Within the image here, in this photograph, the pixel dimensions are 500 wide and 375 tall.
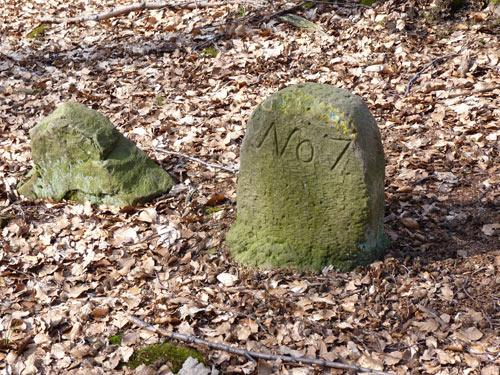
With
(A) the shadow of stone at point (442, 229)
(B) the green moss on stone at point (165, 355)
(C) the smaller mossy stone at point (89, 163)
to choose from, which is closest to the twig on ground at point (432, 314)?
(A) the shadow of stone at point (442, 229)

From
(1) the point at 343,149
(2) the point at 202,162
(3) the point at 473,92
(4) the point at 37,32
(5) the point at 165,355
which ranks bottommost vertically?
(5) the point at 165,355

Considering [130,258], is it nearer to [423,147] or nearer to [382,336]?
[382,336]

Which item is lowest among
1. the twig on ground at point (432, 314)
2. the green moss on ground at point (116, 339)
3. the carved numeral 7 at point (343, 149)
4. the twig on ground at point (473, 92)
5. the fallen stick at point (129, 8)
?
the twig on ground at point (432, 314)

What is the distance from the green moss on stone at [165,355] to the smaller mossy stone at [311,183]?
0.95m

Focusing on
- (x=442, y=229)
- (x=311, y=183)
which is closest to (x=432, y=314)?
(x=442, y=229)

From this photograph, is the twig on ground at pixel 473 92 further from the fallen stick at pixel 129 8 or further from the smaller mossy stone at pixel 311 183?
the fallen stick at pixel 129 8

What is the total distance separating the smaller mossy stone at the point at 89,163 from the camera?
5598 mm

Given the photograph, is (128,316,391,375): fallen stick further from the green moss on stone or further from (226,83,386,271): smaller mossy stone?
(226,83,386,271): smaller mossy stone

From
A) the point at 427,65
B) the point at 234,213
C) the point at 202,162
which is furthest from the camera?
the point at 427,65

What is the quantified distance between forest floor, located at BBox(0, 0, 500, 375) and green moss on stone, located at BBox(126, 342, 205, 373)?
86 millimetres

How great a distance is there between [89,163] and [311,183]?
7.63ft

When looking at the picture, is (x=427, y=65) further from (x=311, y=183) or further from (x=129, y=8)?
(x=129, y=8)

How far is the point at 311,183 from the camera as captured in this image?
14.0ft

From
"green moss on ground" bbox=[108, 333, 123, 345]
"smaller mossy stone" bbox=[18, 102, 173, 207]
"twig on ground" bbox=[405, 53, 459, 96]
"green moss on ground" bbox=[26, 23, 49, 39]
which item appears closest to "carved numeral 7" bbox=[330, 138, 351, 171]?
"green moss on ground" bbox=[108, 333, 123, 345]
